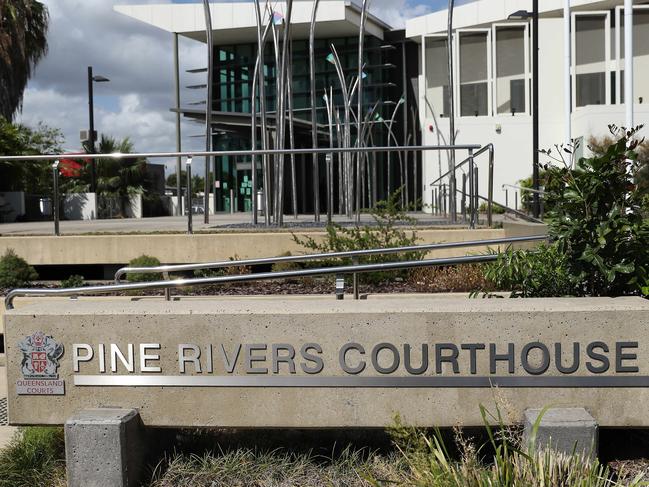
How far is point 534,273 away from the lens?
569cm

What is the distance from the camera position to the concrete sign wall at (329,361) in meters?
4.58

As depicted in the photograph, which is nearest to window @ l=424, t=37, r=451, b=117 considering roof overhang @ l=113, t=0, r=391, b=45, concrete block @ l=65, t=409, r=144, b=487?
roof overhang @ l=113, t=0, r=391, b=45

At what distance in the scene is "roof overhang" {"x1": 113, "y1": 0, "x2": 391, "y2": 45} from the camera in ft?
113

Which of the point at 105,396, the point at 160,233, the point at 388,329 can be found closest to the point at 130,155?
the point at 160,233

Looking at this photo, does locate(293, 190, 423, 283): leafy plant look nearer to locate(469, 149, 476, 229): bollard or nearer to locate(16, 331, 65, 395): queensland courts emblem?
locate(469, 149, 476, 229): bollard

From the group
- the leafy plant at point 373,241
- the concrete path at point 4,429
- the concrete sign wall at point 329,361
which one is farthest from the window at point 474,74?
the concrete sign wall at point 329,361

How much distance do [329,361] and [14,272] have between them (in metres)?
6.26

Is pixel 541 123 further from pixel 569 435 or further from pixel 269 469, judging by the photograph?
pixel 269 469

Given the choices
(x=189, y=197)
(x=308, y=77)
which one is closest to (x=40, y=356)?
(x=189, y=197)

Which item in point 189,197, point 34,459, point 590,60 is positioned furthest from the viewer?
point 590,60

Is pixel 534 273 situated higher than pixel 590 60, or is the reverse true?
pixel 590 60

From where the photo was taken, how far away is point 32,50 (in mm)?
30922

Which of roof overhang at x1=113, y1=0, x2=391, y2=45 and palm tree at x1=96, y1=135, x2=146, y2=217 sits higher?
roof overhang at x1=113, y1=0, x2=391, y2=45

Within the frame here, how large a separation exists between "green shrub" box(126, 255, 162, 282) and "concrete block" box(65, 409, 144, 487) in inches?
155
